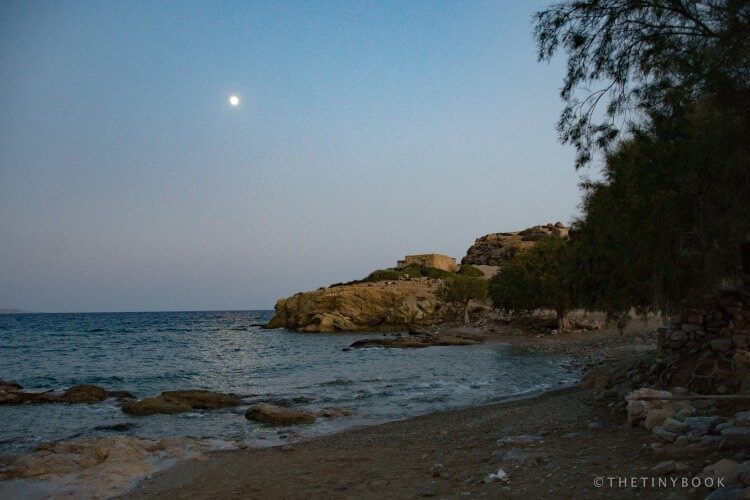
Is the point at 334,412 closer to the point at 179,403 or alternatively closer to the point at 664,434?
the point at 179,403

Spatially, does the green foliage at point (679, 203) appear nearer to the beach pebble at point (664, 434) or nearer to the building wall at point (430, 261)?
the beach pebble at point (664, 434)

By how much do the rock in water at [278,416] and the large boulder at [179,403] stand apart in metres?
3.25

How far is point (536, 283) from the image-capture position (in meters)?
49.5

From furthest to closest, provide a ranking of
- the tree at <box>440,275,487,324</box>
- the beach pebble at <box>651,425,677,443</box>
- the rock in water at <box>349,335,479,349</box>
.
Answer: the tree at <box>440,275,487,324</box> < the rock in water at <box>349,335,479,349</box> < the beach pebble at <box>651,425,677,443</box>

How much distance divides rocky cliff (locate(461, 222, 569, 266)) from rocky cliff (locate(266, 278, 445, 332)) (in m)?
43.8

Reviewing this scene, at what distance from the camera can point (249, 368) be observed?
111ft

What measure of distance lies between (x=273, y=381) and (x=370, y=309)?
5159 cm

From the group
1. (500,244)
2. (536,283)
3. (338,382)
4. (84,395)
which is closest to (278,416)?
(338,382)

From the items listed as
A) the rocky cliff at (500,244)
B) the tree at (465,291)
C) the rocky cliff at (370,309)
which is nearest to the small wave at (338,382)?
the tree at (465,291)

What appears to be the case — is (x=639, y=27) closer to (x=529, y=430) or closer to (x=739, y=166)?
(x=739, y=166)

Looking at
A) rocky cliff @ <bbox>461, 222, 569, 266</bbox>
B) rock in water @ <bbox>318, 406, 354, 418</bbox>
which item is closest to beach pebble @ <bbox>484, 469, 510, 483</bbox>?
rock in water @ <bbox>318, 406, 354, 418</bbox>

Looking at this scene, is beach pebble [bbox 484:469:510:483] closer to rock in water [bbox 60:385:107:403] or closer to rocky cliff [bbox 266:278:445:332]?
rock in water [bbox 60:385:107:403]

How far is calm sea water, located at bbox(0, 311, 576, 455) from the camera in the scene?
1617cm

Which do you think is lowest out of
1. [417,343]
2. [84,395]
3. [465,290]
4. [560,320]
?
[84,395]
